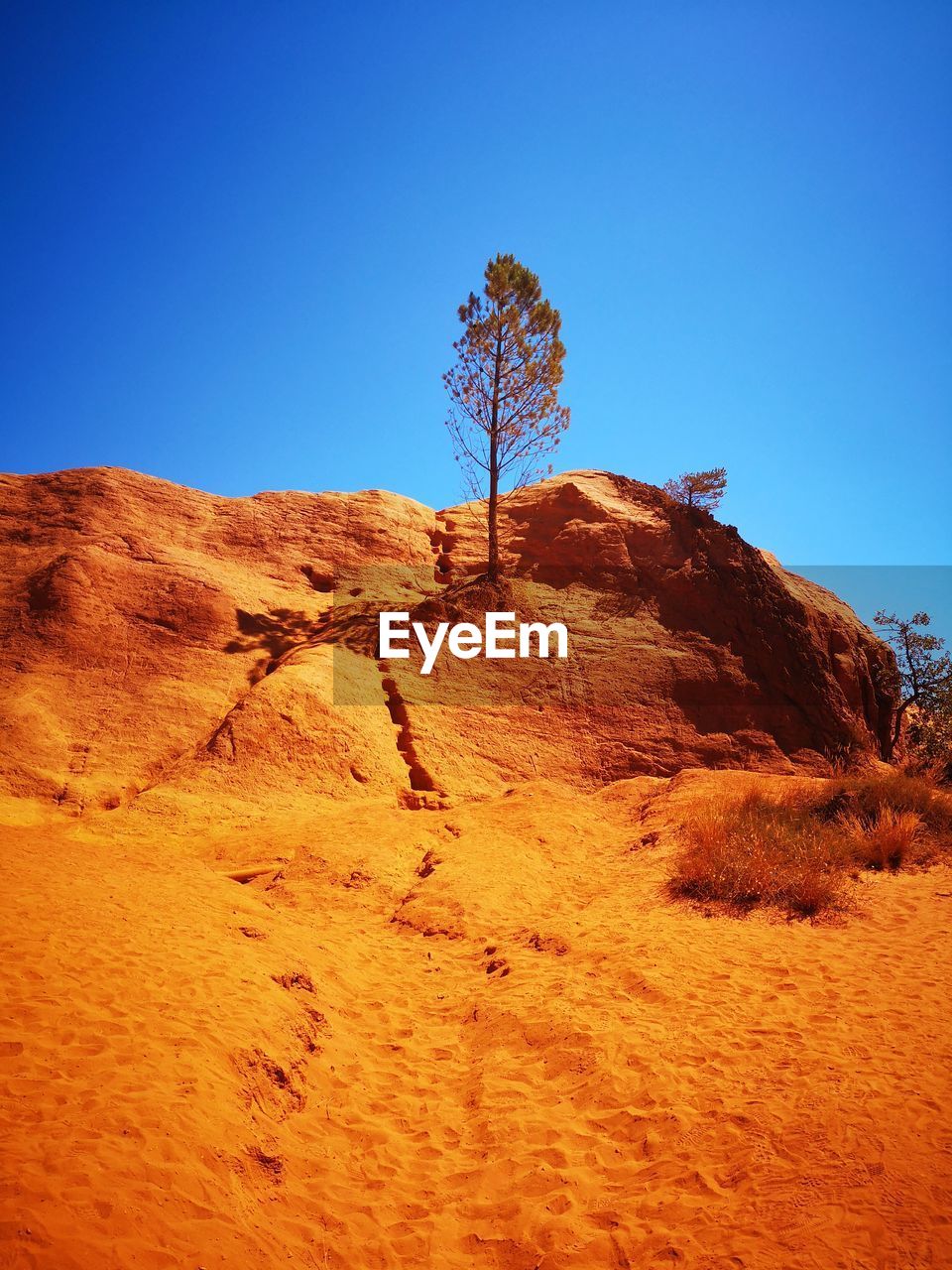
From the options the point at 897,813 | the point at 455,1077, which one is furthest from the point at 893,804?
the point at 455,1077

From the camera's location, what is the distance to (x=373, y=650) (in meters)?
16.9

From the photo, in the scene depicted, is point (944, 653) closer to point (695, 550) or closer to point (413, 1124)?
point (695, 550)

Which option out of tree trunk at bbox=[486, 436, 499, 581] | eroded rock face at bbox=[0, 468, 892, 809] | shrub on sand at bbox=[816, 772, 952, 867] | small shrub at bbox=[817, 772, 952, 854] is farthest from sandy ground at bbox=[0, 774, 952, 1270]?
tree trunk at bbox=[486, 436, 499, 581]

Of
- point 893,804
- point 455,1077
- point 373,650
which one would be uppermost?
point 373,650

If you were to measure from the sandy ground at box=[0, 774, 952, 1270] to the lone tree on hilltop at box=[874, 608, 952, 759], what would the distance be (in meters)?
14.2

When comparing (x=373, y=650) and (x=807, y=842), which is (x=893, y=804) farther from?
(x=373, y=650)

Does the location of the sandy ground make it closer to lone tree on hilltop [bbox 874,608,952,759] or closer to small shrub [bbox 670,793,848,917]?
small shrub [bbox 670,793,848,917]

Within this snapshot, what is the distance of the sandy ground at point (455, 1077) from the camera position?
3.74 meters

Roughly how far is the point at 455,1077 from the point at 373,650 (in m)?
11.8

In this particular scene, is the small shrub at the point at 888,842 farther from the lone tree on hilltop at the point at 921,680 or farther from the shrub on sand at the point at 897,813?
the lone tree on hilltop at the point at 921,680

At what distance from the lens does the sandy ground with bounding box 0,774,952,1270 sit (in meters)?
3.74

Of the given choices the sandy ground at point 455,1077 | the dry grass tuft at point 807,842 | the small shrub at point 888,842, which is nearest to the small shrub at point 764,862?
the dry grass tuft at point 807,842

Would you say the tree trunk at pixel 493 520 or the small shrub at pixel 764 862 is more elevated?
the tree trunk at pixel 493 520

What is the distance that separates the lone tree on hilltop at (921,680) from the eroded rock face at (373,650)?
41.6 inches
